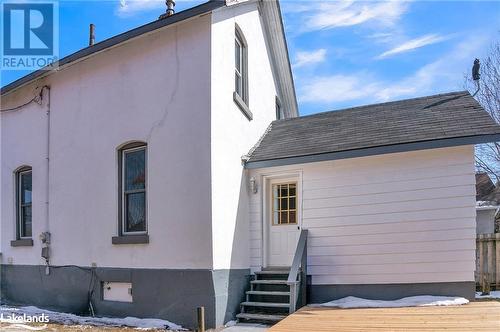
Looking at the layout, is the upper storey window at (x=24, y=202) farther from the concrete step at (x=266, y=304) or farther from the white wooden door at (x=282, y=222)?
the white wooden door at (x=282, y=222)

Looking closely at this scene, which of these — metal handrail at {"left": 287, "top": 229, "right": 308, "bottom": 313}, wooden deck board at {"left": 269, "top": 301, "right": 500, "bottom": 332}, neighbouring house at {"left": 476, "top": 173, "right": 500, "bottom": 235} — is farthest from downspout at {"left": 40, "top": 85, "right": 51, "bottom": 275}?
neighbouring house at {"left": 476, "top": 173, "right": 500, "bottom": 235}

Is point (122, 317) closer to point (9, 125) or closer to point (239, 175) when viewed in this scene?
point (239, 175)

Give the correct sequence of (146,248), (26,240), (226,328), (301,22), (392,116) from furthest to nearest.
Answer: (301,22)
(26,240)
(392,116)
(146,248)
(226,328)

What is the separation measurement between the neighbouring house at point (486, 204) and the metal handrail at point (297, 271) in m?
8.76

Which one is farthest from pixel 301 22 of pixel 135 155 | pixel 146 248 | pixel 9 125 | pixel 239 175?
pixel 9 125

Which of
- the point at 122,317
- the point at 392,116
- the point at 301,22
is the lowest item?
the point at 122,317

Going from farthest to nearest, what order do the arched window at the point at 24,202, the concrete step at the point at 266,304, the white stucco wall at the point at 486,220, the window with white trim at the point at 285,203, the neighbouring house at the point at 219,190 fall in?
the white stucco wall at the point at 486,220 → the arched window at the point at 24,202 → the window with white trim at the point at 285,203 → the concrete step at the point at 266,304 → the neighbouring house at the point at 219,190

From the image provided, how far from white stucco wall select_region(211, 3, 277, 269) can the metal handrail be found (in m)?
A: 1.16

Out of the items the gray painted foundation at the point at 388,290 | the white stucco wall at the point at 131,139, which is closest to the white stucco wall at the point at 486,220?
the gray painted foundation at the point at 388,290

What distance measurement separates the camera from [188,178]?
7.09m

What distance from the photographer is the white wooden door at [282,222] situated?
26.8 feet

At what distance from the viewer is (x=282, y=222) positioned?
8383 millimetres

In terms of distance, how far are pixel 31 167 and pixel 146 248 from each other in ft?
13.9

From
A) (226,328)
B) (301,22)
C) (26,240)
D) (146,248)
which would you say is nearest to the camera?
(226,328)
